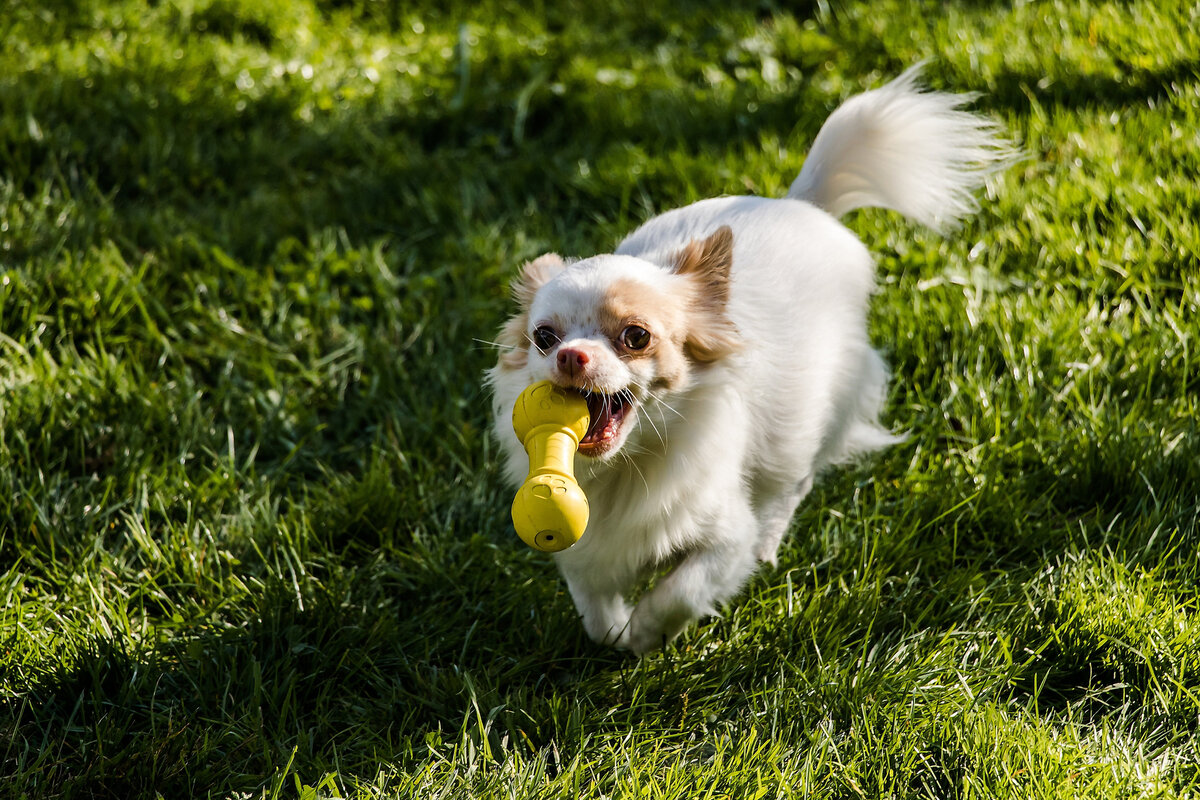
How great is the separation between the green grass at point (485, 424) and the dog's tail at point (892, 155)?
0.42 m

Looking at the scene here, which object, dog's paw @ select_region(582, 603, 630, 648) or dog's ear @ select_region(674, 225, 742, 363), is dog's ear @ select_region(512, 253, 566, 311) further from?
dog's paw @ select_region(582, 603, 630, 648)

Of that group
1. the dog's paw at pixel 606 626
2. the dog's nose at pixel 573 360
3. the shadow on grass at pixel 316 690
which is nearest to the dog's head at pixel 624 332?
the dog's nose at pixel 573 360

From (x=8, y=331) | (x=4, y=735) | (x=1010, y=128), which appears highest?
(x=1010, y=128)

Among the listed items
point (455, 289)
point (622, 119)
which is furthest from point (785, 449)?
point (622, 119)

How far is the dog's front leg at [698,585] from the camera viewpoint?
2502 millimetres

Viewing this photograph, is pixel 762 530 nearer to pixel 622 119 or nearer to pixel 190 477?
pixel 190 477

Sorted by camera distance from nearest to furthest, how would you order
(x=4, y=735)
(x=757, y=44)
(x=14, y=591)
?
1. (x=4, y=735)
2. (x=14, y=591)
3. (x=757, y=44)

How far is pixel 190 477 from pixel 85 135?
201 cm

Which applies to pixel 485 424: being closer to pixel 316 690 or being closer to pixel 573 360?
pixel 316 690

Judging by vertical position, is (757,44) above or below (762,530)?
above

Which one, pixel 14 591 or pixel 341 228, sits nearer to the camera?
pixel 14 591

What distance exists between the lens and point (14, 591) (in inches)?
104

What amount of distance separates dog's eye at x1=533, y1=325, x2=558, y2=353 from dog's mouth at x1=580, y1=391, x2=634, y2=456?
0.16m

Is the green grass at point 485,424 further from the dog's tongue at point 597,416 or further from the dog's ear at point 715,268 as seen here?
the dog's ear at point 715,268
